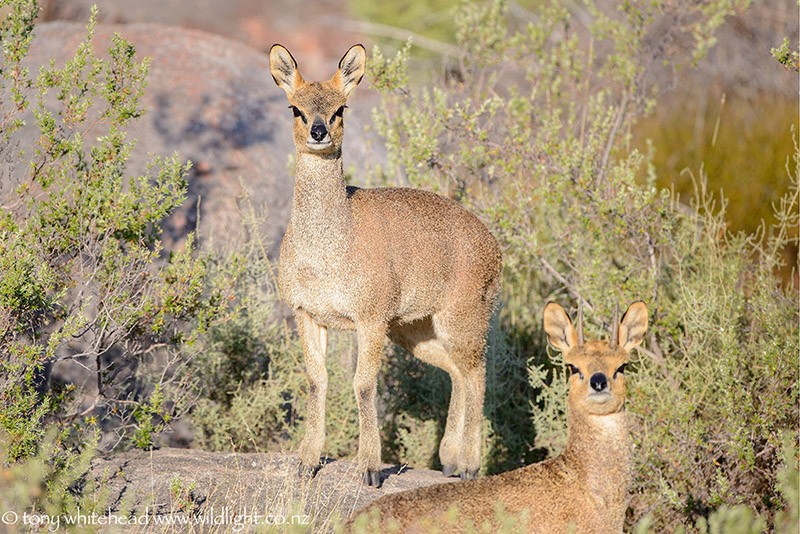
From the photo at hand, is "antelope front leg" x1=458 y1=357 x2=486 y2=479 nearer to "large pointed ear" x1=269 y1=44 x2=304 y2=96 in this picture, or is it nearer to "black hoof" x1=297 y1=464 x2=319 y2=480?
"black hoof" x1=297 y1=464 x2=319 y2=480

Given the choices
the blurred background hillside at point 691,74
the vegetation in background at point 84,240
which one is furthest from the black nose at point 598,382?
the blurred background hillside at point 691,74

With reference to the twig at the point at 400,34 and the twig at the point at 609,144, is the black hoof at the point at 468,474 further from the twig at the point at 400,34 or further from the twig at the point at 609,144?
the twig at the point at 400,34

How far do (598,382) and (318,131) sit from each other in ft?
7.55

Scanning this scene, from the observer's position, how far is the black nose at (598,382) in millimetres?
5207

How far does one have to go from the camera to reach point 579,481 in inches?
212

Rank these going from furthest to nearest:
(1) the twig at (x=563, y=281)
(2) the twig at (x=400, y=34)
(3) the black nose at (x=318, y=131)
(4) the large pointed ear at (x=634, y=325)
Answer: (2) the twig at (x=400, y=34) → (1) the twig at (x=563, y=281) → (3) the black nose at (x=318, y=131) → (4) the large pointed ear at (x=634, y=325)

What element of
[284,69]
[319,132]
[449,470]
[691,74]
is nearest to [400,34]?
[691,74]

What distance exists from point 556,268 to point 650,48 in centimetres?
278

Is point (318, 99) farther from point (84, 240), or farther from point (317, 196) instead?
point (84, 240)

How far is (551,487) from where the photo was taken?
535cm

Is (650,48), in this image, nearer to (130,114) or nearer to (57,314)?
(130,114)

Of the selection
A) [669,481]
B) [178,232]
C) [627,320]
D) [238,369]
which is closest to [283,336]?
[238,369]

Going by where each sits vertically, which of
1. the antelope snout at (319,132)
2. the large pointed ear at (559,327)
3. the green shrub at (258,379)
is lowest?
the green shrub at (258,379)

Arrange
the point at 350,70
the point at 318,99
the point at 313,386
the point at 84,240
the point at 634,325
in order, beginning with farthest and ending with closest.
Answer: the point at 84,240, the point at 313,386, the point at 350,70, the point at 318,99, the point at 634,325
